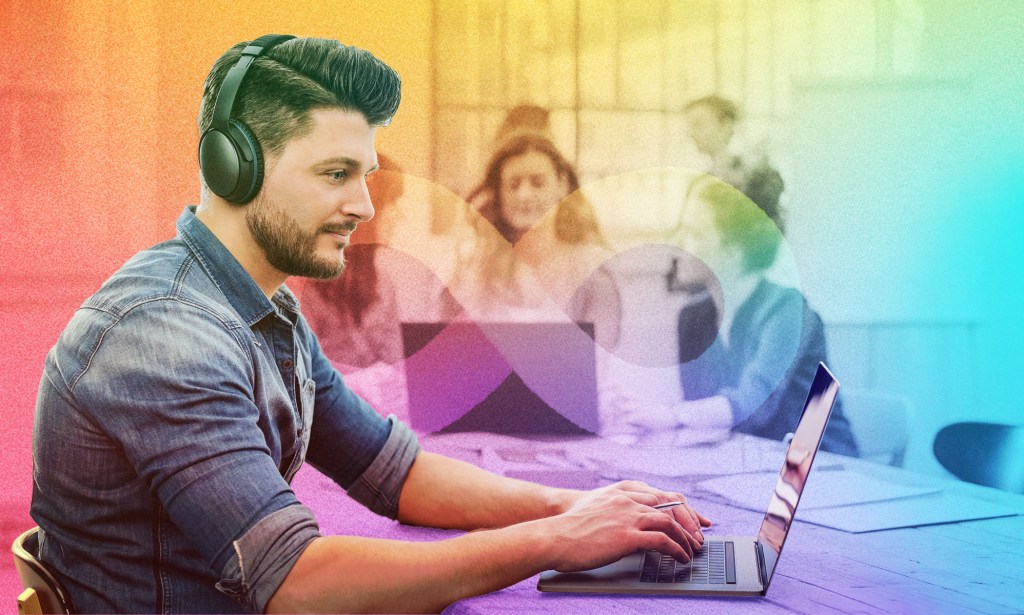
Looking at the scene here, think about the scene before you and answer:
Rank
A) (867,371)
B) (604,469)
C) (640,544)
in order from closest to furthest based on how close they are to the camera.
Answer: (640,544) < (604,469) < (867,371)

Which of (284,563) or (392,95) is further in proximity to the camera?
(392,95)

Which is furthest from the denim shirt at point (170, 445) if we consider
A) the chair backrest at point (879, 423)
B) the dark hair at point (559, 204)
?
the chair backrest at point (879, 423)

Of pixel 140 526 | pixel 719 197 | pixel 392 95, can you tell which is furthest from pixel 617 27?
pixel 140 526

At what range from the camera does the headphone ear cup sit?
3.74 ft

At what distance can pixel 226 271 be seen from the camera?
3.73 ft

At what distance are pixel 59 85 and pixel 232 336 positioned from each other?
178cm

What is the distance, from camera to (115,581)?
38.8 inches

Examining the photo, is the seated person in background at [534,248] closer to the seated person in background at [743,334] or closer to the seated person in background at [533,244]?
the seated person in background at [533,244]

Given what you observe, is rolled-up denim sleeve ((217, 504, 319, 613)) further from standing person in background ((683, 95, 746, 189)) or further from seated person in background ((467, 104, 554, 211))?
standing person in background ((683, 95, 746, 189))

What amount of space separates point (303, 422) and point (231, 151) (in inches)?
14.9

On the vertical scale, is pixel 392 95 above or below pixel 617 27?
below

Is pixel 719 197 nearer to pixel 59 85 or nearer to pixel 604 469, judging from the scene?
pixel 604 469

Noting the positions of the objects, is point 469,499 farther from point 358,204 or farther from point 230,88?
point 230,88

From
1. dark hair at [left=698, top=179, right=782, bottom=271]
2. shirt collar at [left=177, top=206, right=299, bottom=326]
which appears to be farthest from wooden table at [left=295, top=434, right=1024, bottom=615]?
dark hair at [left=698, top=179, right=782, bottom=271]
